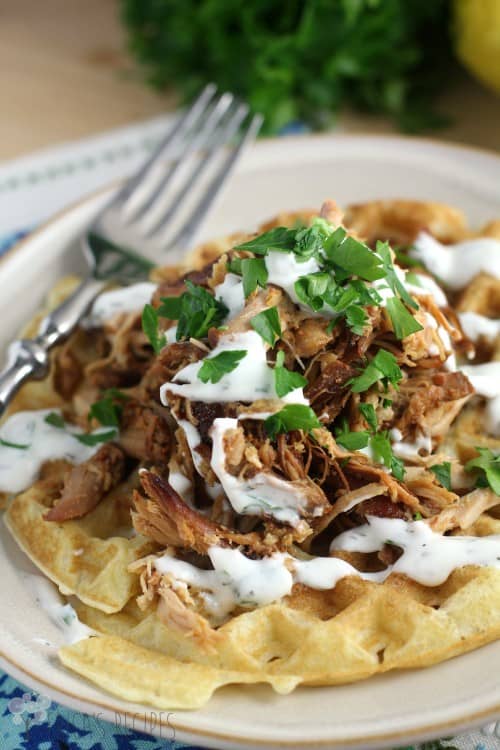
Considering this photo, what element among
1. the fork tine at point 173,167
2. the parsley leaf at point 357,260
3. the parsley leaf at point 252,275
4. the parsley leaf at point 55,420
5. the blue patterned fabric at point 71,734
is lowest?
the blue patterned fabric at point 71,734

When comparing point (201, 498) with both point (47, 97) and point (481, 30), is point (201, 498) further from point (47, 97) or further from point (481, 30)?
point (47, 97)

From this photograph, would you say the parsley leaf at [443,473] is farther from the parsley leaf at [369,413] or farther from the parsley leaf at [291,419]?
the parsley leaf at [291,419]

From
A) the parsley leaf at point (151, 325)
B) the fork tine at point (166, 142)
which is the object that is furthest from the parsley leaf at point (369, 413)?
the fork tine at point (166, 142)

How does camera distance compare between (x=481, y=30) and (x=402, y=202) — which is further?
(x=481, y=30)

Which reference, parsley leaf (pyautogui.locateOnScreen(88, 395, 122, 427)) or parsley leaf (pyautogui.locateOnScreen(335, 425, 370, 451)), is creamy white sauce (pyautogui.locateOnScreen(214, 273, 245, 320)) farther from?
parsley leaf (pyautogui.locateOnScreen(88, 395, 122, 427))

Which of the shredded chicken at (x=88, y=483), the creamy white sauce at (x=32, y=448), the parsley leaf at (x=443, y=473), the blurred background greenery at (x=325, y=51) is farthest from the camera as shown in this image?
the blurred background greenery at (x=325, y=51)

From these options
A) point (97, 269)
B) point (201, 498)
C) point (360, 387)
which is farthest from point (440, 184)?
point (201, 498)
